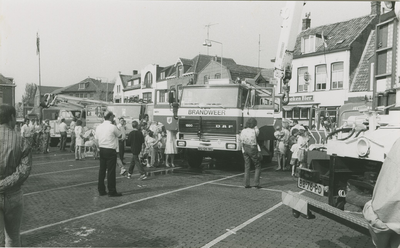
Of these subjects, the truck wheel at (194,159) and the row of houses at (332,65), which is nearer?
the truck wheel at (194,159)

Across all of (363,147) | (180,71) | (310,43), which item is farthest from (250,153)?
(180,71)

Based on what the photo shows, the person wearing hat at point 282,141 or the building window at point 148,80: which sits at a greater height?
the building window at point 148,80

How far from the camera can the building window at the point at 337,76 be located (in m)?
28.2

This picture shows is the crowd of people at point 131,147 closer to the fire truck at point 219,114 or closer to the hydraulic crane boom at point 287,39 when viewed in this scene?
the fire truck at point 219,114

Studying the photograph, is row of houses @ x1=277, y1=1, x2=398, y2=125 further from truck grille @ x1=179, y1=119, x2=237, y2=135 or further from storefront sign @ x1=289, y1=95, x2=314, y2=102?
truck grille @ x1=179, y1=119, x2=237, y2=135

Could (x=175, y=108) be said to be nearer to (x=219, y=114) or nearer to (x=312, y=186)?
(x=219, y=114)

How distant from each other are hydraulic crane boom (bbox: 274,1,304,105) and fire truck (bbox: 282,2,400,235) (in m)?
2.05

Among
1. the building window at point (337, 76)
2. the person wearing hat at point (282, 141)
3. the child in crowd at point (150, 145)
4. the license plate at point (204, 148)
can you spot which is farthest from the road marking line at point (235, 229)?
the building window at point (337, 76)

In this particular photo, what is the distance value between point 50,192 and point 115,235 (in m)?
3.82

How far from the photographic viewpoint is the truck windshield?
38.8 ft

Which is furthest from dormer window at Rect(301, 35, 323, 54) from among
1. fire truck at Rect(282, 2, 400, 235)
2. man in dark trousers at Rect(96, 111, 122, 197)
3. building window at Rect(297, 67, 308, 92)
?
fire truck at Rect(282, 2, 400, 235)

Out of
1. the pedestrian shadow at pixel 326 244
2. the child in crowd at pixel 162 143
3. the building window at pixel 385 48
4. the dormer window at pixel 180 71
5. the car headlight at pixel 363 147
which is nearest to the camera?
the car headlight at pixel 363 147

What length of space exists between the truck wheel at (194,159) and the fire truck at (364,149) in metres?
7.59

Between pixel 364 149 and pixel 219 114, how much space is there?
7728 mm
